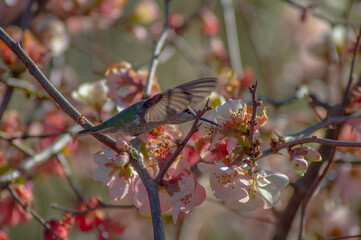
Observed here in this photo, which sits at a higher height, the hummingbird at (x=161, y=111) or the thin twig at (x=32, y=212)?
the hummingbird at (x=161, y=111)

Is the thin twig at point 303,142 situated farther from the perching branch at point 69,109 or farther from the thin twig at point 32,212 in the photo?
the thin twig at point 32,212

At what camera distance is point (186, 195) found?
0.87 metres

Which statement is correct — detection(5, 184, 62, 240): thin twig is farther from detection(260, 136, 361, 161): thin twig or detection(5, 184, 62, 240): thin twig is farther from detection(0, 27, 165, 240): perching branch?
detection(260, 136, 361, 161): thin twig

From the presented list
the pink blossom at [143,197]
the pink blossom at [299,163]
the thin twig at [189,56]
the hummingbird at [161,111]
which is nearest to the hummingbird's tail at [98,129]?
the hummingbird at [161,111]

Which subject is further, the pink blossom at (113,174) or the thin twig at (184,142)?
the pink blossom at (113,174)

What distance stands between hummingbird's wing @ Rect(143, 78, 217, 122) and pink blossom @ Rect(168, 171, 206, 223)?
133 millimetres

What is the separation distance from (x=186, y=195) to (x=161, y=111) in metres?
0.18

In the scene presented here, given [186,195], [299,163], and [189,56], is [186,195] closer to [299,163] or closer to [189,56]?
[299,163]

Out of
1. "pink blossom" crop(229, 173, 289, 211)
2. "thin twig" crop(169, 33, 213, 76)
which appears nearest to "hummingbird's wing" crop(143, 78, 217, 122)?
"pink blossom" crop(229, 173, 289, 211)

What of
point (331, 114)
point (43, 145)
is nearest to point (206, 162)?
point (331, 114)

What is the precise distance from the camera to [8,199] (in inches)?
51.2

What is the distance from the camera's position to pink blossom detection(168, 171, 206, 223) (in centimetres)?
84

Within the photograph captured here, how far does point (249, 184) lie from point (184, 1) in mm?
3029

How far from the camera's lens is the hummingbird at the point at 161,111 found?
0.83 m
